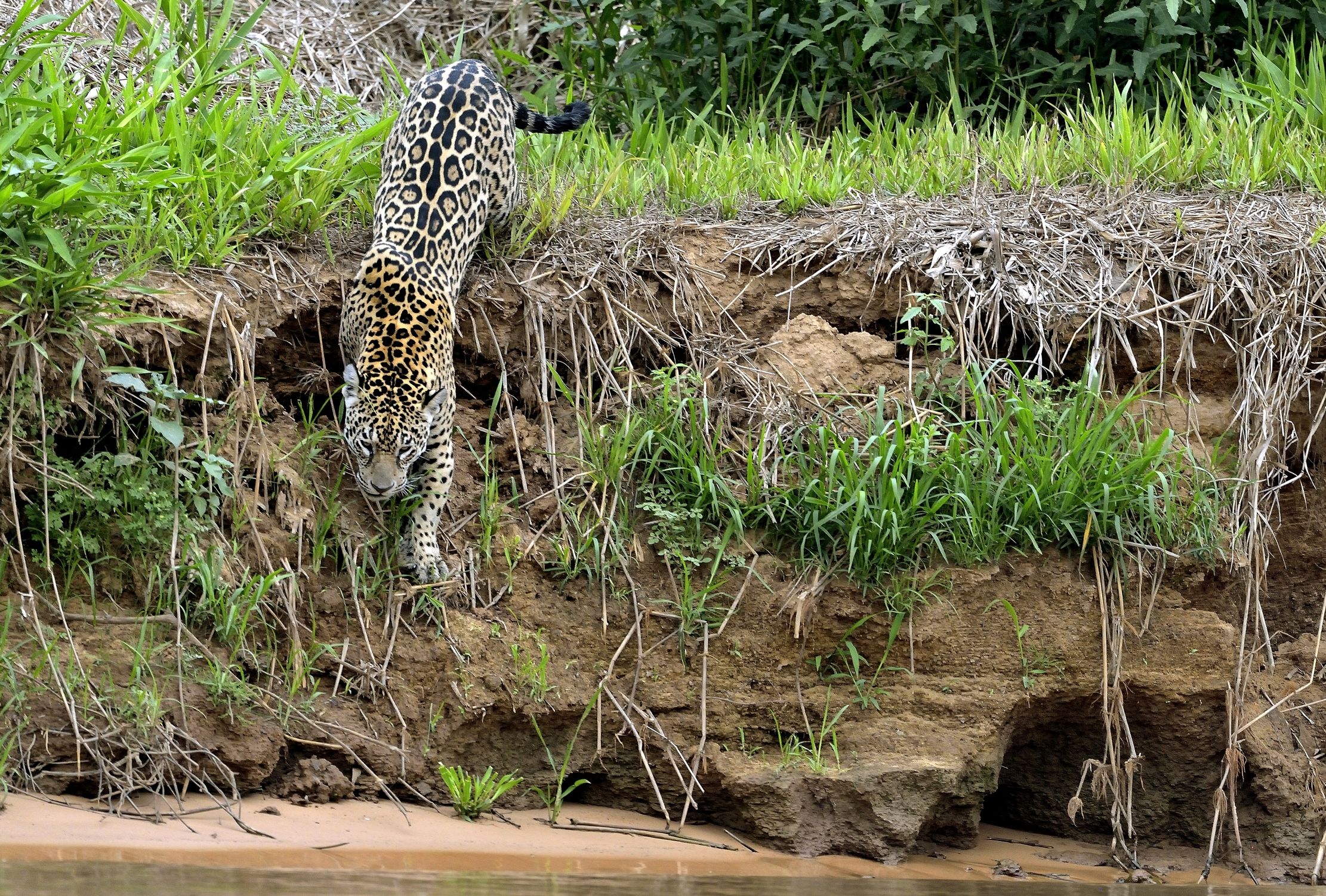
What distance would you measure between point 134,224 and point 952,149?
390cm

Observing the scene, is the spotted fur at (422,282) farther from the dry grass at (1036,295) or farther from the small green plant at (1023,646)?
the small green plant at (1023,646)

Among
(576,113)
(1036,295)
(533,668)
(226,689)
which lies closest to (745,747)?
(533,668)

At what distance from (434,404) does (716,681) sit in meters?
1.51

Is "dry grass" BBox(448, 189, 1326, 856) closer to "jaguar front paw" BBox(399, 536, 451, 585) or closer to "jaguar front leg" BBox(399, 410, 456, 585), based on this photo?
"jaguar front leg" BBox(399, 410, 456, 585)

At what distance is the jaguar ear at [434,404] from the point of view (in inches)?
207

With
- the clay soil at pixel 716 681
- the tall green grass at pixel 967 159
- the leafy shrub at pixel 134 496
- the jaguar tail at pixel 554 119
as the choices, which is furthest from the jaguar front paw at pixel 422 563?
the jaguar tail at pixel 554 119

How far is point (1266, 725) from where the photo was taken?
5.64 meters

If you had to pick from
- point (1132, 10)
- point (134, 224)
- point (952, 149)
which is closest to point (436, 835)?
point (134, 224)

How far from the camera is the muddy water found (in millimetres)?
3449

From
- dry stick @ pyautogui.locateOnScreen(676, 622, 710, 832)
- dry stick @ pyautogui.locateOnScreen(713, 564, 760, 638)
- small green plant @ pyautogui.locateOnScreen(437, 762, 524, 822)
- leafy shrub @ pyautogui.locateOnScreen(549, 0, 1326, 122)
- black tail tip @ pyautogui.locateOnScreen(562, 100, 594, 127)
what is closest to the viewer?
small green plant @ pyautogui.locateOnScreen(437, 762, 524, 822)

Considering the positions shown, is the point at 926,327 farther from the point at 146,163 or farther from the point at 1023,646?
the point at 146,163

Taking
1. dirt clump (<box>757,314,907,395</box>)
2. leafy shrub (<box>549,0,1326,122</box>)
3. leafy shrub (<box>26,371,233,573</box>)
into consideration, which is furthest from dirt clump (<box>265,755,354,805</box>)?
leafy shrub (<box>549,0,1326,122</box>)

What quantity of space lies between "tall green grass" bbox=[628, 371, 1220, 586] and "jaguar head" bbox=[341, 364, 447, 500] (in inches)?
36.5

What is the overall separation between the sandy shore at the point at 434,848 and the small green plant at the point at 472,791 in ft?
0.17
